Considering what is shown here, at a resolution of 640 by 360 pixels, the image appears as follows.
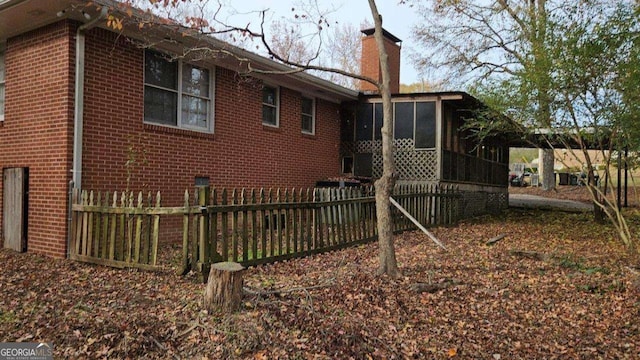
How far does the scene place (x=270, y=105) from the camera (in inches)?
450

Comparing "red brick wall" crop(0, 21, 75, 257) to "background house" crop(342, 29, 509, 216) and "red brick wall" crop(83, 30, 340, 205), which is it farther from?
"background house" crop(342, 29, 509, 216)

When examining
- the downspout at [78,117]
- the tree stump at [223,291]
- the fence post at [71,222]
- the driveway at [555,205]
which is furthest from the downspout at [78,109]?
the driveway at [555,205]

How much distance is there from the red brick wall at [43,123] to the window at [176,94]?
152 cm

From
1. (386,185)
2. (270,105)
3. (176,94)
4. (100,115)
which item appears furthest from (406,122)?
(100,115)

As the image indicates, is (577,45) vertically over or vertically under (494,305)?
over

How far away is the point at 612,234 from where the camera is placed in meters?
11.7

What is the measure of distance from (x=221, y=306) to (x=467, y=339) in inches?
93.6

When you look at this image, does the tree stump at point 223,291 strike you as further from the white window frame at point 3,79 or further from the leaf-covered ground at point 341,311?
the white window frame at point 3,79

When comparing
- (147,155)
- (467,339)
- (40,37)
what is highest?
(40,37)

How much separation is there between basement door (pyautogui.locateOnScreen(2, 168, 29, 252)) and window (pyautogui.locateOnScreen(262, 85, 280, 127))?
5358 mm

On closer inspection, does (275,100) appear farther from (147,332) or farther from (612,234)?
(612,234)

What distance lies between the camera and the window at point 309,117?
1284 centimetres

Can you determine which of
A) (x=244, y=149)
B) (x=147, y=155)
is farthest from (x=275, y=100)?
(x=147, y=155)

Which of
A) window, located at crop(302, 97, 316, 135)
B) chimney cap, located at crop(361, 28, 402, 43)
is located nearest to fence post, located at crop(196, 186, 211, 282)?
window, located at crop(302, 97, 316, 135)
